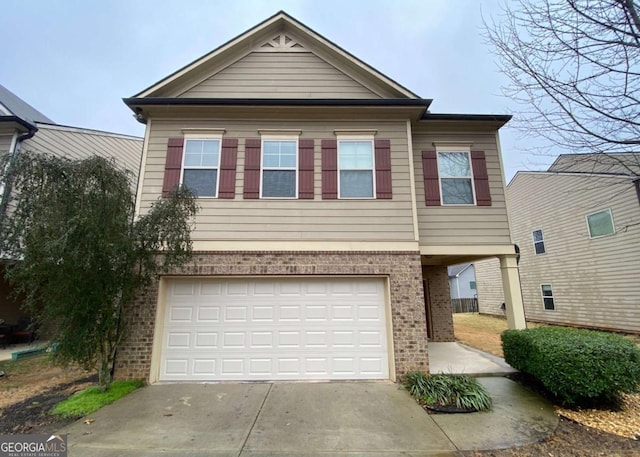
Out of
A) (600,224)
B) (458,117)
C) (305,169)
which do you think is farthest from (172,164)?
(600,224)

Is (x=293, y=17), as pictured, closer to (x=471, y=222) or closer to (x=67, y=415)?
(x=471, y=222)

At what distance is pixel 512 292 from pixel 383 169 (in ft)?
13.7

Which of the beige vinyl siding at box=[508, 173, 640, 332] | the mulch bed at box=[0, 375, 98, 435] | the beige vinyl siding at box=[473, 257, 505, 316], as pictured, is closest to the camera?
the mulch bed at box=[0, 375, 98, 435]

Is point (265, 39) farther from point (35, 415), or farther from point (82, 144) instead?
point (35, 415)

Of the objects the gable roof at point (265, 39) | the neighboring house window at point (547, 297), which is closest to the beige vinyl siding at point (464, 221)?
the gable roof at point (265, 39)

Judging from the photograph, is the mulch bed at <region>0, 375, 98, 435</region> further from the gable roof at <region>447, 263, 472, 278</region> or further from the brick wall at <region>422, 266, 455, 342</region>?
the gable roof at <region>447, 263, 472, 278</region>

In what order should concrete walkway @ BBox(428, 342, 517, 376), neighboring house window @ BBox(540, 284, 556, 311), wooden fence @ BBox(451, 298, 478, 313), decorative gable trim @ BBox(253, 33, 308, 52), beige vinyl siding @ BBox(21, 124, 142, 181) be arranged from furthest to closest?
wooden fence @ BBox(451, 298, 478, 313)
neighboring house window @ BBox(540, 284, 556, 311)
beige vinyl siding @ BBox(21, 124, 142, 181)
decorative gable trim @ BBox(253, 33, 308, 52)
concrete walkway @ BBox(428, 342, 517, 376)

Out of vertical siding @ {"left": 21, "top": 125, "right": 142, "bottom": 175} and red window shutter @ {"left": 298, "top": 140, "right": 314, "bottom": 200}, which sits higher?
vertical siding @ {"left": 21, "top": 125, "right": 142, "bottom": 175}

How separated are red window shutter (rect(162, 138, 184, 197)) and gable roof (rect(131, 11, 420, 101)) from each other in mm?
1397

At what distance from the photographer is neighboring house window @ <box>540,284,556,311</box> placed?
14548 mm

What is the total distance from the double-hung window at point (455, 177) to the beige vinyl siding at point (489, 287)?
41.4 ft

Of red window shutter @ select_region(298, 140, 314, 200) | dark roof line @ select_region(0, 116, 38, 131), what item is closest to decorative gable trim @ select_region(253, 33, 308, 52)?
red window shutter @ select_region(298, 140, 314, 200)

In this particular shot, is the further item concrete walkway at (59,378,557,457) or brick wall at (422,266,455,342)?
brick wall at (422,266,455,342)

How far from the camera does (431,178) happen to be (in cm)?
734
